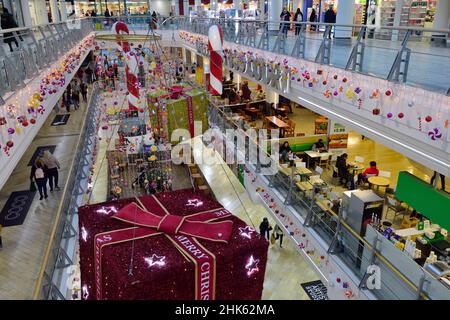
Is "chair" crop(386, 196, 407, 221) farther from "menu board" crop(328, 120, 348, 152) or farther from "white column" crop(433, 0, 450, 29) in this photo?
"white column" crop(433, 0, 450, 29)

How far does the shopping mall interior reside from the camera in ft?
5.85

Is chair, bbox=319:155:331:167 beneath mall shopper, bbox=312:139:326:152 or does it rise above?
beneath

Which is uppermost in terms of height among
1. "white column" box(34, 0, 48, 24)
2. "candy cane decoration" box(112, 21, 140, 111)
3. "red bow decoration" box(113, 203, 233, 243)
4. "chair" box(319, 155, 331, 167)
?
"white column" box(34, 0, 48, 24)

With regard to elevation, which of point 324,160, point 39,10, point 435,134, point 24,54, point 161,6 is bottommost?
point 324,160

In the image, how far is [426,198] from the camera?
6.29 metres

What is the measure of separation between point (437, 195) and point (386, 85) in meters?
2.23

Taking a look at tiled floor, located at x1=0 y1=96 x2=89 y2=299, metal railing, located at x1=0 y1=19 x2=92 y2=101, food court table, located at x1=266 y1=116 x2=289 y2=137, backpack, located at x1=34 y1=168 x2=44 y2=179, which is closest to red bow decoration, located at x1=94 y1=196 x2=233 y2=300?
tiled floor, located at x1=0 y1=96 x2=89 y2=299

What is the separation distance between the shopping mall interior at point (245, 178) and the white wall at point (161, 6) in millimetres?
21568

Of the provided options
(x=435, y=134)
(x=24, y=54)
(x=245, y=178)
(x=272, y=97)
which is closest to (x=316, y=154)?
(x=245, y=178)

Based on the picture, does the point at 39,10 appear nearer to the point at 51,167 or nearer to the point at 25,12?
the point at 25,12

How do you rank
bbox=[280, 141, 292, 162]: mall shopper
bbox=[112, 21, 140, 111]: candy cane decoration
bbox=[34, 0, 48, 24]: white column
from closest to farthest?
bbox=[112, 21, 140, 111]: candy cane decoration → bbox=[280, 141, 292, 162]: mall shopper → bbox=[34, 0, 48, 24]: white column

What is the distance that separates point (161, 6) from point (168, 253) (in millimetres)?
32948

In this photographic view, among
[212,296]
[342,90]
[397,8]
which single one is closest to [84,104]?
[397,8]

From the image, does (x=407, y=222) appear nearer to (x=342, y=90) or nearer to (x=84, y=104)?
(x=342, y=90)
